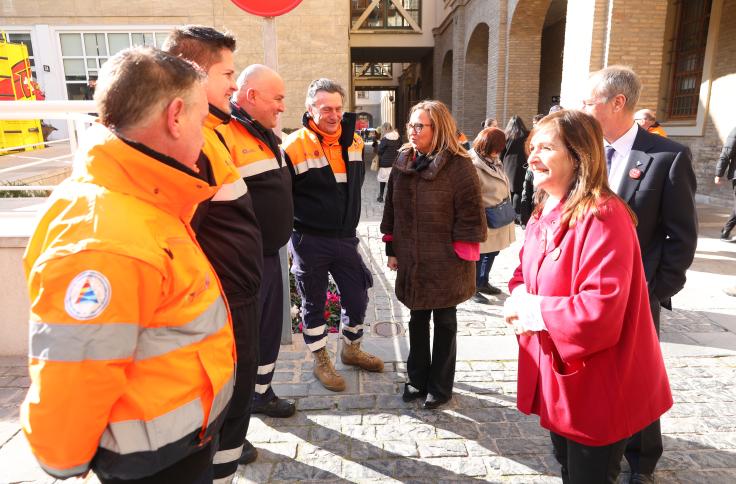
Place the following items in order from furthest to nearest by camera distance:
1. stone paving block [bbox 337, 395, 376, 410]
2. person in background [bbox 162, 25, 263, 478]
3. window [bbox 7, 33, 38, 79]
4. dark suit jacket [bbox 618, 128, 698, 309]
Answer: window [bbox 7, 33, 38, 79] → stone paving block [bbox 337, 395, 376, 410] → dark suit jacket [bbox 618, 128, 698, 309] → person in background [bbox 162, 25, 263, 478]

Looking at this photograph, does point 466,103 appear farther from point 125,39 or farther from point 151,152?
point 151,152

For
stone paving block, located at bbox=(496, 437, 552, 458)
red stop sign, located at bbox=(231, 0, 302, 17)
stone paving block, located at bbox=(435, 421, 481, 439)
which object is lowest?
stone paving block, located at bbox=(435, 421, 481, 439)

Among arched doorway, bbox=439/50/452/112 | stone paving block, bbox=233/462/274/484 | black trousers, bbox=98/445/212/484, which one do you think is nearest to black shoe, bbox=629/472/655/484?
stone paving block, bbox=233/462/274/484

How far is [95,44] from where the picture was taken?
1545 centimetres

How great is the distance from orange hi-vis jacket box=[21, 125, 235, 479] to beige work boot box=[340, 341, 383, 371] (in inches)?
94.4

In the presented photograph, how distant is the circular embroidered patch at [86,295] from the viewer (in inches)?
43.6

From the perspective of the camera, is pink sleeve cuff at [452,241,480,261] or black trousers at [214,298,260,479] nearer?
black trousers at [214,298,260,479]

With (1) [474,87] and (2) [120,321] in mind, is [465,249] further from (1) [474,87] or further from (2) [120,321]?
(1) [474,87]

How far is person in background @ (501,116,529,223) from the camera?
8.03 m

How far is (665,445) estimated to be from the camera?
9.52ft

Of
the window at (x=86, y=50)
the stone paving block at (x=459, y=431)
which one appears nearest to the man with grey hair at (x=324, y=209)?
the stone paving block at (x=459, y=431)

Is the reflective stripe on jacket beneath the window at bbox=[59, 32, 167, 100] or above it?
beneath

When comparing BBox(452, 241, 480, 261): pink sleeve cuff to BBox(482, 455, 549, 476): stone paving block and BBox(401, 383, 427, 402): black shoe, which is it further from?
BBox(482, 455, 549, 476): stone paving block

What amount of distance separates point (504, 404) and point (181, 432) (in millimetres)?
2540
